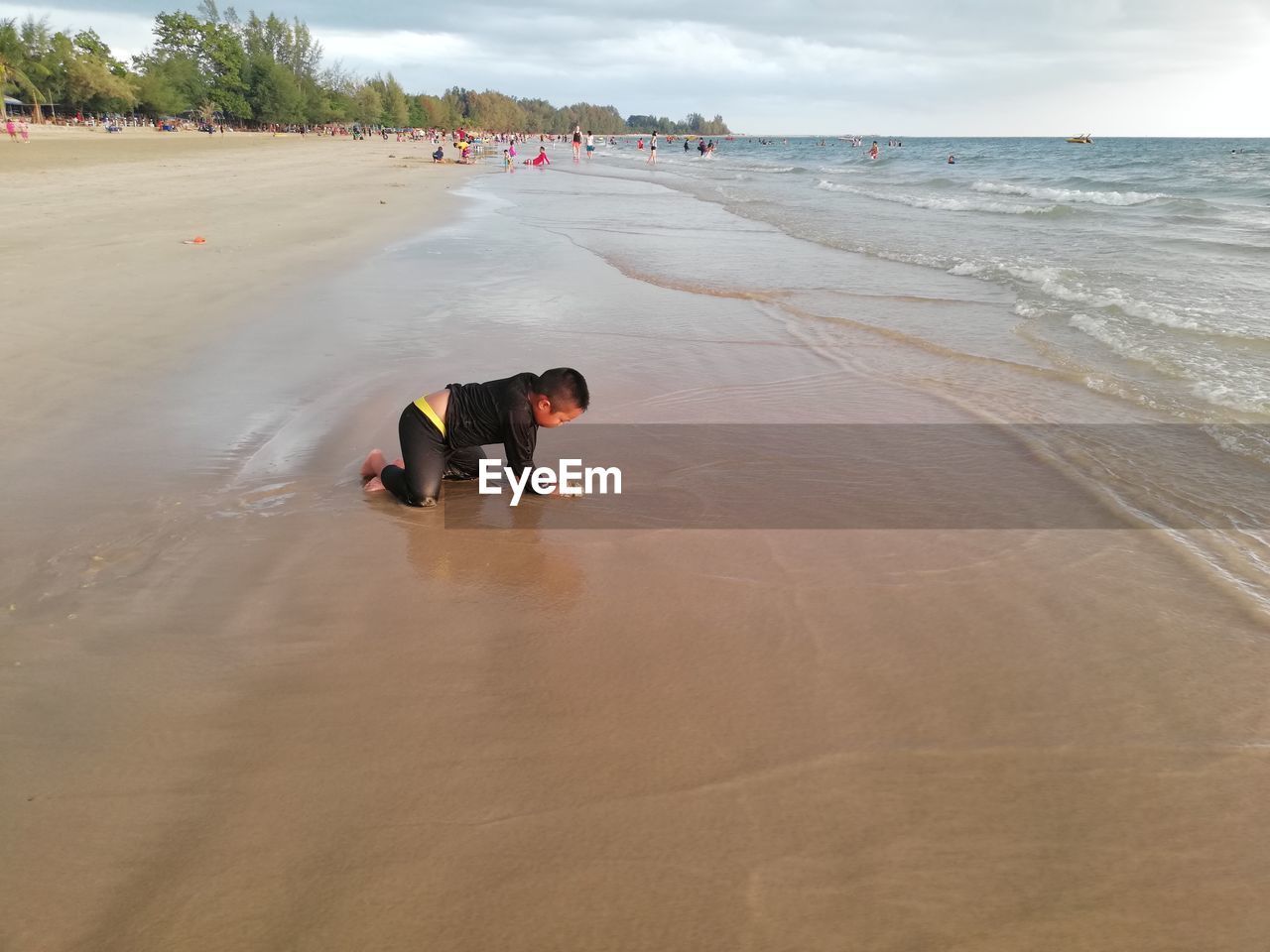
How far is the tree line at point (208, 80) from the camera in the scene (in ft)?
232

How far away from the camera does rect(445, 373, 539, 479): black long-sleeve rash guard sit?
3.85 meters

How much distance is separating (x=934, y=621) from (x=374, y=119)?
130m

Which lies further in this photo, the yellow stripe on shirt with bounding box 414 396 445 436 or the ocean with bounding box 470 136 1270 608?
the ocean with bounding box 470 136 1270 608

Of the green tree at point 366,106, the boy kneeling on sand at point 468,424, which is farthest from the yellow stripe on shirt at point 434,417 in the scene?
the green tree at point 366,106

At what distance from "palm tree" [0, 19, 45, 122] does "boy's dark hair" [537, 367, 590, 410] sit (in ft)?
275

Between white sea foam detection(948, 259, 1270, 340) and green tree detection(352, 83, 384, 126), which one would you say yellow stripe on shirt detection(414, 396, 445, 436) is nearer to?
white sea foam detection(948, 259, 1270, 340)

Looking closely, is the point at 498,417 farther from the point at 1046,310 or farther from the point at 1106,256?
the point at 1106,256

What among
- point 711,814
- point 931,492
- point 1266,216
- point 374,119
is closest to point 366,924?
point 711,814

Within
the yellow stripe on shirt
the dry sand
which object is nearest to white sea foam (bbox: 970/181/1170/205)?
the dry sand

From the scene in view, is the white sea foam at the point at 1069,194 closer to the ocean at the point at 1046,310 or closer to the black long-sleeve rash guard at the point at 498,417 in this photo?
the ocean at the point at 1046,310

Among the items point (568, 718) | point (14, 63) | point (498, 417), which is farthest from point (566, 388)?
point (14, 63)

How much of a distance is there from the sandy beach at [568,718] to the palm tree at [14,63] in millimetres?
82679

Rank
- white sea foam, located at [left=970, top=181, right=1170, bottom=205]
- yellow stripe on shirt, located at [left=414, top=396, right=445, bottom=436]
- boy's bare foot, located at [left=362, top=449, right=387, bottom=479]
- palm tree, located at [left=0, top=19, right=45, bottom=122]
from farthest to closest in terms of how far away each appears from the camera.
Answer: palm tree, located at [left=0, top=19, right=45, bottom=122]
white sea foam, located at [left=970, top=181, right=1170, bottom=205]
boy's bare foot, located at [left=362, top=449, right=387, bottom=479]
yellow stripe on shirt, located at [left=414, top=396, right=445, bottom=436]

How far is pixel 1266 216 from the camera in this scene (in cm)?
1900
